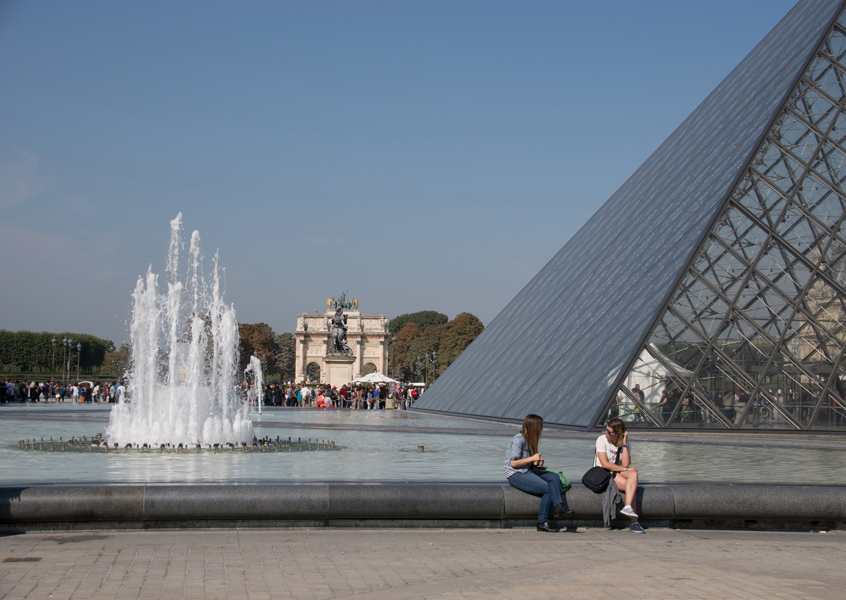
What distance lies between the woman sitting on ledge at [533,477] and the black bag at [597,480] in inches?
9.8

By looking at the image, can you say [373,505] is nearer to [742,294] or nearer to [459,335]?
[742,294]

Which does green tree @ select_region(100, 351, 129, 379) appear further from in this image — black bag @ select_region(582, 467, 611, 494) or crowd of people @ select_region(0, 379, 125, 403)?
black bag @ select_region(582, 467, 611, 494)

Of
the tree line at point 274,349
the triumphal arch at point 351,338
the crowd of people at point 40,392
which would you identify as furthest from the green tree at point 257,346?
the crowd of people at point 40,392

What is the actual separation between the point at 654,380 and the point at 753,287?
2838 mm

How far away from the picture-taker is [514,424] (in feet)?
64.7

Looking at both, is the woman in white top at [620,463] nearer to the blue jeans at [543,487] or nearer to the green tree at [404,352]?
the blue jeans at [543,487]

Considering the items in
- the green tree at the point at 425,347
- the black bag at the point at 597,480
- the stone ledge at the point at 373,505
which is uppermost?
the green tree at the point at 425,347

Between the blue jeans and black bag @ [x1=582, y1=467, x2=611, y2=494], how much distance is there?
28 centimetres

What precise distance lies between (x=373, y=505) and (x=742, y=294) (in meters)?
13.1

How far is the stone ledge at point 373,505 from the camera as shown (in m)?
5.99

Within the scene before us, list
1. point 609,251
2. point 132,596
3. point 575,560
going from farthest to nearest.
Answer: point 609,251 < point 575,560 < point 132,596

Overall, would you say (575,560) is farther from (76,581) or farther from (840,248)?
(840,248)

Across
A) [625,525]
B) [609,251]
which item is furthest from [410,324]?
[625,525]

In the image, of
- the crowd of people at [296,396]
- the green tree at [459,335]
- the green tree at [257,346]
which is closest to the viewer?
the crowd of people at [296,396]
